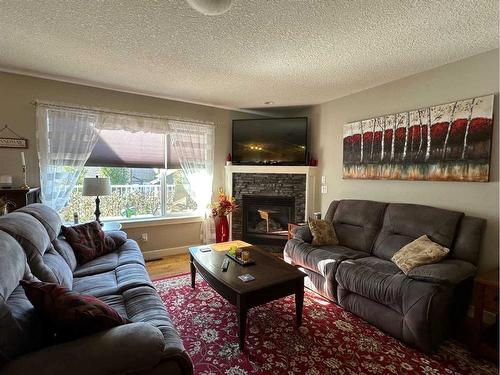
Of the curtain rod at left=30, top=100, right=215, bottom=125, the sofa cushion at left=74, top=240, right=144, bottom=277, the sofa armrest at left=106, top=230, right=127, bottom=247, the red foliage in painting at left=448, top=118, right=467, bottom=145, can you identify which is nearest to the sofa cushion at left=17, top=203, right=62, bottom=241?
the sofa cushion at left=74, top=240, right=144, bottom=277

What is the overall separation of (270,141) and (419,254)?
8.81 feet

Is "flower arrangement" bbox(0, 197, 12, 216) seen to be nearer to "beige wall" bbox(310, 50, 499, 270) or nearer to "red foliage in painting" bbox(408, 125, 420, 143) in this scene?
"beige wall" bbox(310, 50, 499, 270)

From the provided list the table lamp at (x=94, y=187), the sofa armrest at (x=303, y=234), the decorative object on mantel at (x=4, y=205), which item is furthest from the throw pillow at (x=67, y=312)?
the sofa armrest at (x=303, y=234)

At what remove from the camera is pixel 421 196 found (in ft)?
9.37

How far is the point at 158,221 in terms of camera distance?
3928 mm

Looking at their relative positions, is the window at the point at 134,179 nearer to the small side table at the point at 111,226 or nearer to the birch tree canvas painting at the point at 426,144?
the small side table at the point at 111,226

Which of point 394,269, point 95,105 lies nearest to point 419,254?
point 394,269

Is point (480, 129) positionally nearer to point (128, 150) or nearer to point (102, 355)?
point (102, 355)

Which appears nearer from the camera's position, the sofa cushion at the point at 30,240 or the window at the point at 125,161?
the sofa cushion at the point at 30,240

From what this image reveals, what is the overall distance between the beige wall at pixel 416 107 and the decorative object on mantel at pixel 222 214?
1.44 m

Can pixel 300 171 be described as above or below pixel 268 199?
above

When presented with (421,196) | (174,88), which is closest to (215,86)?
(174,88)

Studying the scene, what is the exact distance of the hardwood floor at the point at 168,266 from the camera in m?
3.34

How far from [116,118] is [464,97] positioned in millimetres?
4063
